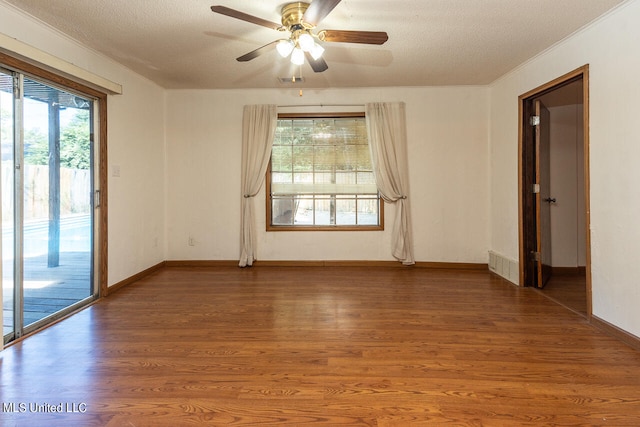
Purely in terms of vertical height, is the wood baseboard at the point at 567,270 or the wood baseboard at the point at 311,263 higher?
the wood baseboard at the point at 311,263

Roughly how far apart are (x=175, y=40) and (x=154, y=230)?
2532 mm

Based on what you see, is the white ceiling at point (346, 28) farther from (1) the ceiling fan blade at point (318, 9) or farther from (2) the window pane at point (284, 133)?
(2) the window pane at point (284, 133)

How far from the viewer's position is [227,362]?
2162mm

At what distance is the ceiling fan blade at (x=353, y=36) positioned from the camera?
230 cm

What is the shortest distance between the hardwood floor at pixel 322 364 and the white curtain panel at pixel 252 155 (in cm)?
132

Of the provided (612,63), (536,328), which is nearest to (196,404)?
(536,328)

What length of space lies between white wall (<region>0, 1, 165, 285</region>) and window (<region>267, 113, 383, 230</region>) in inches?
62.1

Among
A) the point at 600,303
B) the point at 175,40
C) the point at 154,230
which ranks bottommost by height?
the point at 600,303

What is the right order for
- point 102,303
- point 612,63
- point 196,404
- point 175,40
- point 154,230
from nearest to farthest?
1. point 196,404
2. point 612,63
3. point 175,40
4. point 102,303
5. point 154,230

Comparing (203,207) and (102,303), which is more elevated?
(203,207)

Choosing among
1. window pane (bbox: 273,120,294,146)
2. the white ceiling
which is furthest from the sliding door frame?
window pane (bbox: 273,120,294,146)

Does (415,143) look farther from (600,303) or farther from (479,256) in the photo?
(600,303)

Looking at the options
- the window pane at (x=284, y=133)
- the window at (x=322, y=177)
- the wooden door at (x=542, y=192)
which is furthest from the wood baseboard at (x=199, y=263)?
the wooden door at (x=542, y=192)

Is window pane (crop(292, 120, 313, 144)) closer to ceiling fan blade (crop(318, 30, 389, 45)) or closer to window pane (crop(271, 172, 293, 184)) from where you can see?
window pane (crop(271, 172, 293, 184))
